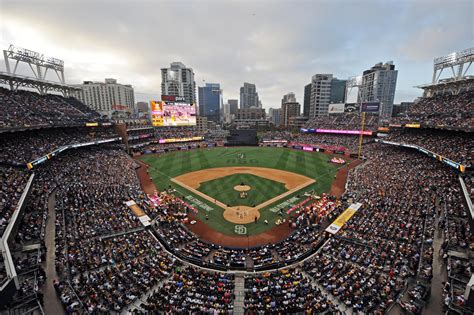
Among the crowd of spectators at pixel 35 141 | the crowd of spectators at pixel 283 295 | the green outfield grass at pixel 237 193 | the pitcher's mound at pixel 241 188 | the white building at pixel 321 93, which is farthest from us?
the white building at pixel 321 93

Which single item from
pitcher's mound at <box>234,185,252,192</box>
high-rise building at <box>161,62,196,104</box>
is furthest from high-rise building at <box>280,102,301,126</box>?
pitcher's mound at <box>234,185,252,192</box>

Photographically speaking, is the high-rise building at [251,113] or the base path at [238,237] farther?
the high-rise building at [251,113]

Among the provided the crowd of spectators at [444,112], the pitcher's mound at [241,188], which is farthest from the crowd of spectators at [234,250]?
the pitcher's mound at [241,188]

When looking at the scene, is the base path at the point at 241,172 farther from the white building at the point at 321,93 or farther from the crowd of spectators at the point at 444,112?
the white building at the point at 321,93

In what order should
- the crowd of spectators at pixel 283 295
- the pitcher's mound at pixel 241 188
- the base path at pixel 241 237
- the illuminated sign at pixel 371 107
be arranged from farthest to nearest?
the illuminated sign at pixel 371 107
the pitcher's mound at pixel 241 188
the base path at pixel 241 237
the crowd of spectators at pixel 283 295

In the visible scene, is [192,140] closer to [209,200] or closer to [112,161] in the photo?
[112,161]

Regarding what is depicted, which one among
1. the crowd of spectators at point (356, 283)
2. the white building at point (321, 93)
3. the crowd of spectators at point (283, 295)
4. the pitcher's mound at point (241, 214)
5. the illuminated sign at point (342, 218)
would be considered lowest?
the pitcher's mound at point (241, 214)
